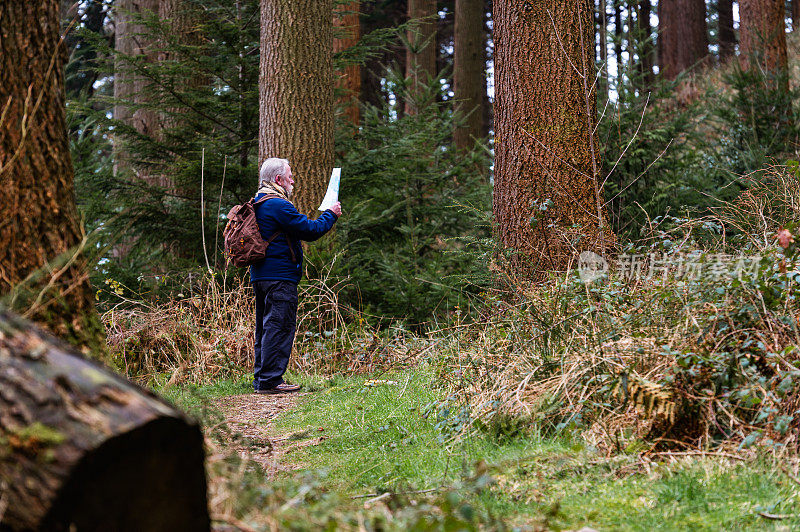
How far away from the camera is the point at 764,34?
39.6 ft

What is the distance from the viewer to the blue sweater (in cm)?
658

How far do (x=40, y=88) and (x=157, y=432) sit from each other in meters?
1.85

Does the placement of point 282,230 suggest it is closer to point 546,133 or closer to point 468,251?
point 546,133

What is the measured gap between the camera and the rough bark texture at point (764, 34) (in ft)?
38.9

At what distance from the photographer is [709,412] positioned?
12.4ft

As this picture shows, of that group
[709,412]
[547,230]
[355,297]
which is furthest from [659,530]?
[355,297]

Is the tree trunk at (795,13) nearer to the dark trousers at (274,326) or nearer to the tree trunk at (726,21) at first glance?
the tree trunk at (726,21)

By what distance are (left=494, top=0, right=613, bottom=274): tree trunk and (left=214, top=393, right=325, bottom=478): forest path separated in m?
2.51

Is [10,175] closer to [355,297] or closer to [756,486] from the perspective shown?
[756,486]

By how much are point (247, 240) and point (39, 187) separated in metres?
3.50

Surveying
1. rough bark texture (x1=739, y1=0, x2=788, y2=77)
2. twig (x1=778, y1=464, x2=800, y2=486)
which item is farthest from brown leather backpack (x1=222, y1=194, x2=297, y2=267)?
rough bark texture (x1=739, y1=0, x2=788, y2=77)

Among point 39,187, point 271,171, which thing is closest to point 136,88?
point 271,171

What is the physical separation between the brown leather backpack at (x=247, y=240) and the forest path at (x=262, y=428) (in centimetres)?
123

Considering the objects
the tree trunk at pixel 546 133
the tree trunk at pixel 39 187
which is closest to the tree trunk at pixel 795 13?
the tree trunk at pixel 546 133
